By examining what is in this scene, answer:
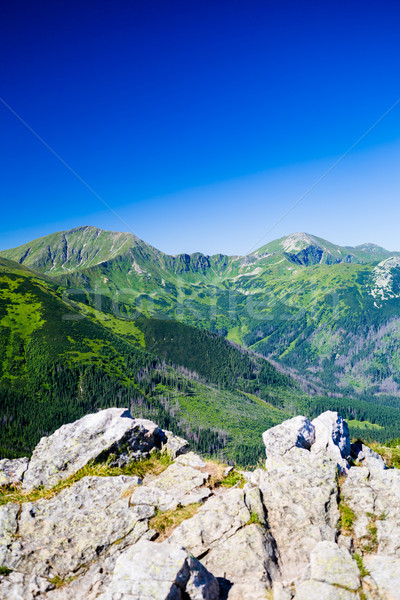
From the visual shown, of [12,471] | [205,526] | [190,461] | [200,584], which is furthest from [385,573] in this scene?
[12,471]

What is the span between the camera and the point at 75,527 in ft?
52.9

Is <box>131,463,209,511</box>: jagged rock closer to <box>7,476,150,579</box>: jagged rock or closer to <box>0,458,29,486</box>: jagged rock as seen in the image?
<box>7,476,150,579</box>: jagged rock

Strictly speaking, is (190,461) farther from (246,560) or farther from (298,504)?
(246,560)

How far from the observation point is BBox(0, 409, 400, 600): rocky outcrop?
11.9 metres

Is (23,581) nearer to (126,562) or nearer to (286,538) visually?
(126,562)

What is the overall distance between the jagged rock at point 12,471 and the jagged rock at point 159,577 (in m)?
12.8

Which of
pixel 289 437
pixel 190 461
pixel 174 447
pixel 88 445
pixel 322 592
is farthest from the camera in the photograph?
pixel 174 447

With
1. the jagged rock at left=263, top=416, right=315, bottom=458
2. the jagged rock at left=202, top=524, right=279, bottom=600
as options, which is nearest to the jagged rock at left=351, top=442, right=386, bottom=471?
→ the jagged rock at left=263, top=416, right=315, bottom=458

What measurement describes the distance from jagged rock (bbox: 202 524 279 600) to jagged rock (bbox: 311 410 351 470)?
755 centimetres

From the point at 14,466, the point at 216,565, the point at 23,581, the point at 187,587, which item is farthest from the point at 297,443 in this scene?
the point at 14,466

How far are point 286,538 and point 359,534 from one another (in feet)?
10.8

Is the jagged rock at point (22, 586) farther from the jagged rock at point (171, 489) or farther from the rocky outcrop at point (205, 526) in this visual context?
the jagged rock at point (171, 489)

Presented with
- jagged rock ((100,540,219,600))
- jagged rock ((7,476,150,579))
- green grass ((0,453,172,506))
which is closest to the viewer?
jagged rock ((100,540,219,600))

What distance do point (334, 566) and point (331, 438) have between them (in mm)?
9666
